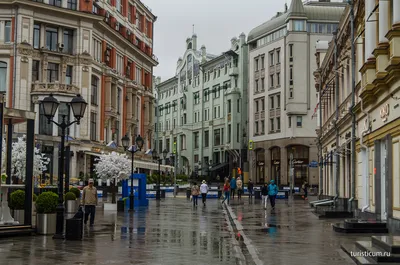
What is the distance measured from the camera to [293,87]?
8025 centimetres

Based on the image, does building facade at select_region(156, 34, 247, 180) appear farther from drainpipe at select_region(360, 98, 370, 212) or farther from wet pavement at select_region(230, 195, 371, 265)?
wet pavement at select_region(230, 195, 371, 265)

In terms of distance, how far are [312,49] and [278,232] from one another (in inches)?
2443

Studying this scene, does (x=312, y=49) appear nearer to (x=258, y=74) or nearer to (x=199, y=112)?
(x=258, y=74)

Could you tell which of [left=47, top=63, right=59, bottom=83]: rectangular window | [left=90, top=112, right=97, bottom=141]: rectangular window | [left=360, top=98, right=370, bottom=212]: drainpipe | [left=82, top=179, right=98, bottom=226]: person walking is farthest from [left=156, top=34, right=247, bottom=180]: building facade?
[left=82, top=179, right=98, bottom=226]: person walking

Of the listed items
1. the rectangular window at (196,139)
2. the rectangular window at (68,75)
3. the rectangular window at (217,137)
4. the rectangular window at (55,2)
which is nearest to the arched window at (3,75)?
the rectangular window at (68,75)

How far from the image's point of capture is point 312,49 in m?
79.8

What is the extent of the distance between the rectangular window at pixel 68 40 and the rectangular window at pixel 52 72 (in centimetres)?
215

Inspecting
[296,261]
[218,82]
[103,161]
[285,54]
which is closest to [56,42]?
[103,161]

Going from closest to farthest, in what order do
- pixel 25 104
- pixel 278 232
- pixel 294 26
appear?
pixel 278 232, pixel 25 104, pixel 294 26

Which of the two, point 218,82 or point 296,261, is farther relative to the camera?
point 218,82

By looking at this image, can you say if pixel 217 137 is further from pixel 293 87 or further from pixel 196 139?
pixel 293 87

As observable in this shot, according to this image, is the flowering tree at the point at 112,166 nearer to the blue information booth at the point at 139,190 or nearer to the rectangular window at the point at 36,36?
the blue information booth at the point at 139,190

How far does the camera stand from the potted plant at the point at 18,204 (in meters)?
19.6

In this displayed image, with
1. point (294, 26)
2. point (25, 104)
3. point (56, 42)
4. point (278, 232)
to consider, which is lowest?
point (278, 232)
